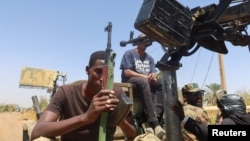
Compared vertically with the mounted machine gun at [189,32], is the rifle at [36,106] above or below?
below

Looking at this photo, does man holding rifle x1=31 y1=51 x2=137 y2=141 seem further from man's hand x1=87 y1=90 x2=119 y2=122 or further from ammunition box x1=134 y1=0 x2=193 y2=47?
ammunition box x1=134 y1=0 x2=193 y2=47

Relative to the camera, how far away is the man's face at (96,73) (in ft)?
9.79

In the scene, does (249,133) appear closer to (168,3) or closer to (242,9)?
(242,9)

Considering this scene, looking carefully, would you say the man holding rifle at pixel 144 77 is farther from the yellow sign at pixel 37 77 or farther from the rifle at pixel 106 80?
the rifle at pixel 106 80

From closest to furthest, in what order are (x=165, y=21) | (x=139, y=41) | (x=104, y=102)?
1. (x=104, y=102)
2. (x=165, y=21)
3. (x=139, y=41)

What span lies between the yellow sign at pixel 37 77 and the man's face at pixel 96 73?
9.97 feet

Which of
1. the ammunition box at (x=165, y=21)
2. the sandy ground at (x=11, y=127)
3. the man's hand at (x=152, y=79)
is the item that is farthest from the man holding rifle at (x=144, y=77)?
the sandy ground at (x=11, y=127)

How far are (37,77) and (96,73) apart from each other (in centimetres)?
414

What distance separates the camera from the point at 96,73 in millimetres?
2986

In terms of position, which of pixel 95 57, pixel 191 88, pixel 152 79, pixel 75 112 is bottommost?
pixel 75 112

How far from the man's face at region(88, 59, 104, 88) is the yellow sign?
3040 mm

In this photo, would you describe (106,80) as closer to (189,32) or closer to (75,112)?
(75,112)

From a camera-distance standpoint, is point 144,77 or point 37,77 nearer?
point 144,77

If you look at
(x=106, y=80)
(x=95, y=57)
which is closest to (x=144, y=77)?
(x=95, y=57)
